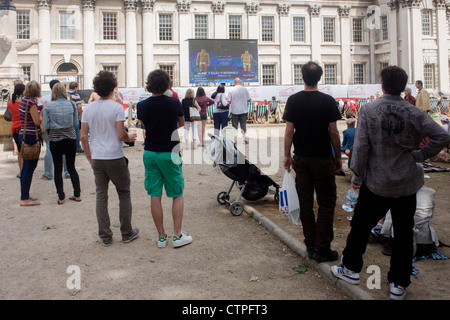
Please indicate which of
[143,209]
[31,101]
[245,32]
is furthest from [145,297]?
[245,32]

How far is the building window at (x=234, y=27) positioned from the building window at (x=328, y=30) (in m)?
8.70

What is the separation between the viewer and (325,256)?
4.42 m

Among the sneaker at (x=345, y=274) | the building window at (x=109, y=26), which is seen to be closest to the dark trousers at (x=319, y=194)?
the sneaker at (x=345, y=274)

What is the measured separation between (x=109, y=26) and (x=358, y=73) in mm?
24463

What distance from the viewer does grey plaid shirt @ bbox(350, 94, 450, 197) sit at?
140 inches

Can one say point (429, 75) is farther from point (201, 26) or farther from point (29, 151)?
point (29, 151)

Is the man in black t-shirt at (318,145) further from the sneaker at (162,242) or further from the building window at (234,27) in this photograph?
the building window at (234,27)

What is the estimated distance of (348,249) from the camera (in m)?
3.94

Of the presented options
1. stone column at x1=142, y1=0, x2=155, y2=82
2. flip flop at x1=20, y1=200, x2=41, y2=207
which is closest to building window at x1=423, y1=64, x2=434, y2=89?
stone column at x1=142, y1=0, x2=155, y2=82

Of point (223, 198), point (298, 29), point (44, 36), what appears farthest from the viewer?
point (298, 29)

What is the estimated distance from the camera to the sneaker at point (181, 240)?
5.12 m

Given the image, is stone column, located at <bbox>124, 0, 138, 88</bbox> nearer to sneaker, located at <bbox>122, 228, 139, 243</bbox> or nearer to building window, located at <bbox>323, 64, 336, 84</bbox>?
building window, located at <bbox>323, 64, 336, 84</bbox>

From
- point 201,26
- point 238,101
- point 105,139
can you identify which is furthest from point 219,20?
point 105,139

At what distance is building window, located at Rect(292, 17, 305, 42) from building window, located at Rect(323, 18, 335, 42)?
90.2 inches
